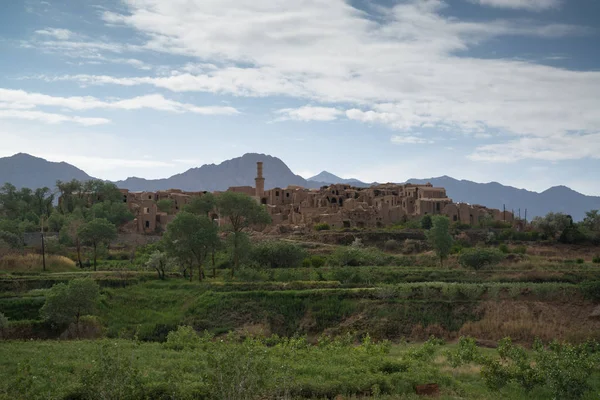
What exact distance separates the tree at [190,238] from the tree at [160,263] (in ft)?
3.55

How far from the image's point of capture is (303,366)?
19.5m

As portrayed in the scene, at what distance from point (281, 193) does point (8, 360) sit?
226ft

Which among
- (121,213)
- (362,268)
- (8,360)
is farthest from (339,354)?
(121,213)

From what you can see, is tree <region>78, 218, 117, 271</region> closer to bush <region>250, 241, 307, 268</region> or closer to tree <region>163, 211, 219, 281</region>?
tree <region>163, 211, 219, 281</region>

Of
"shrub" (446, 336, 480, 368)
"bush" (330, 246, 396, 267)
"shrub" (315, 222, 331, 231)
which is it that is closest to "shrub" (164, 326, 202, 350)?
"shrub" (446, 336, 480, 368)

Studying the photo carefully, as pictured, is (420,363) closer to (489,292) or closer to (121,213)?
(489,292)

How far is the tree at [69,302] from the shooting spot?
1202 inches

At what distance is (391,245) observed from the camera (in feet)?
200

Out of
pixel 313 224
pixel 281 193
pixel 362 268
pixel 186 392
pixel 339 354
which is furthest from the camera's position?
pixel 281 193

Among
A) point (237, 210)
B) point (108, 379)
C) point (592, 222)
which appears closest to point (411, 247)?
point (237, 210)

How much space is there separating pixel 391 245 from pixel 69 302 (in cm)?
3689

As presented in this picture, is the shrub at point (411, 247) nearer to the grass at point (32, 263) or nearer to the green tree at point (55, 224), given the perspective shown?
the grass at point (32, 263)

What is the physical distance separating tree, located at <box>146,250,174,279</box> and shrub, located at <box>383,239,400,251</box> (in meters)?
23.3

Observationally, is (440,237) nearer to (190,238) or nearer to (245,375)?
(190,238)
